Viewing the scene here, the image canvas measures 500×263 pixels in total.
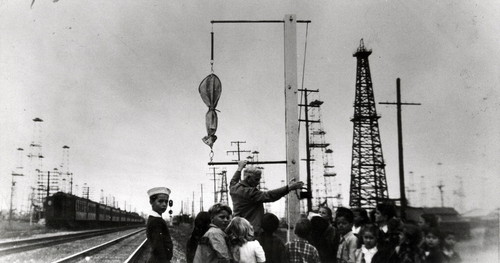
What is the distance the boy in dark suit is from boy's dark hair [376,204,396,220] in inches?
108

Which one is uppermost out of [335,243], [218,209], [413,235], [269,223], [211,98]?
[211,98]

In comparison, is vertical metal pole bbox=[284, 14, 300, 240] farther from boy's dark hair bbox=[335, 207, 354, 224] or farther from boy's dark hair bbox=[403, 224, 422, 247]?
boy's dark hair bbox=[403, 224, 422, 247]

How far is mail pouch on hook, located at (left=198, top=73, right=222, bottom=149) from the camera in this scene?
7172 millimetres

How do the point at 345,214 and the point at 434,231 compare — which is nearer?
the point at 434,231

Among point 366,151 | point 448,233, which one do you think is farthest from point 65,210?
point 448,233

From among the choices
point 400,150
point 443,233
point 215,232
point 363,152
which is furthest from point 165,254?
point 363,152

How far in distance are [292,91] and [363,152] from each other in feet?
47.6

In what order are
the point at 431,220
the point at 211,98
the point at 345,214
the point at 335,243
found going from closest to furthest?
1. the point at 431,220
2. the point at 335,243
3. the point at 345,214
4. the point at 211,98

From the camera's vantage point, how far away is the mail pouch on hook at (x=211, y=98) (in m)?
7.17

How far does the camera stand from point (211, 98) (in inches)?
288

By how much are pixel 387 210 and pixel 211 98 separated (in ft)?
9.43

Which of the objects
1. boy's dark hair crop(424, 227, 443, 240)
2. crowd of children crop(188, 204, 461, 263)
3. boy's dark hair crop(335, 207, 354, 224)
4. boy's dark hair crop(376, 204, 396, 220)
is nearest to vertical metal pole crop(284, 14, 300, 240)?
boy's dark hair crop(335, 207, 354, 224)

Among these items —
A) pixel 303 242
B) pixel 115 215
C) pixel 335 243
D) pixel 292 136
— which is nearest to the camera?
pixel 303 242

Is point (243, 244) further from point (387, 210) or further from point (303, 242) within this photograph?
point (387, 210)
